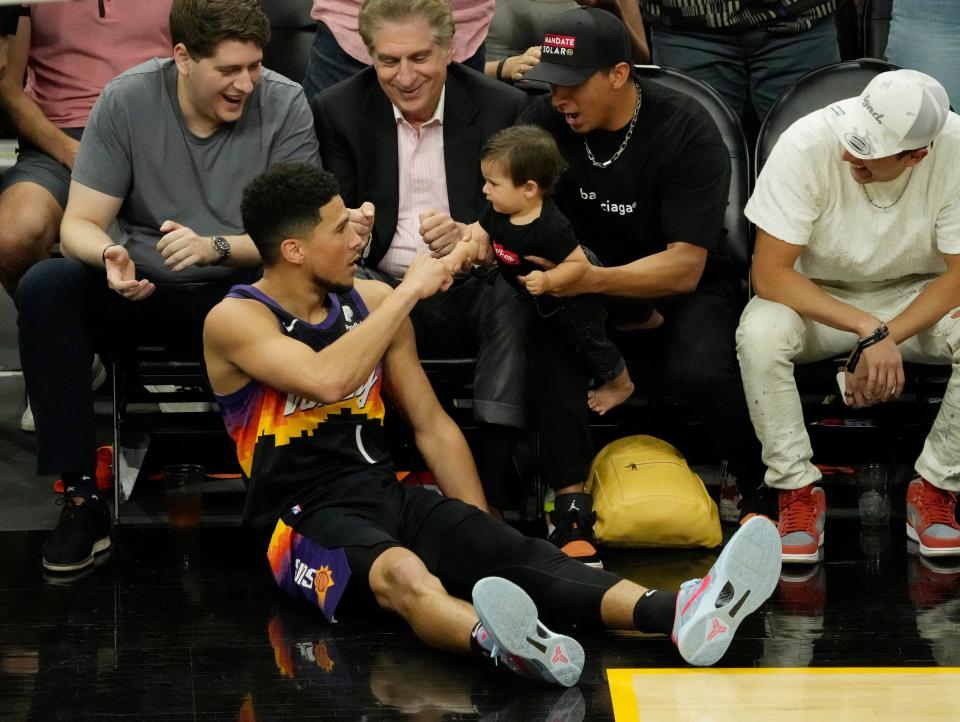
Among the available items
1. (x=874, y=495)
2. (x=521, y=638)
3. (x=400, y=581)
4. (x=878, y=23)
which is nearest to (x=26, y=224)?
(x=400, y=581)

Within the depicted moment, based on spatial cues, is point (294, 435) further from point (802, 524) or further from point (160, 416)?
point (802, 524)

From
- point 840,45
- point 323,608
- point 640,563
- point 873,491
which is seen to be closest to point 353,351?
point 323,608

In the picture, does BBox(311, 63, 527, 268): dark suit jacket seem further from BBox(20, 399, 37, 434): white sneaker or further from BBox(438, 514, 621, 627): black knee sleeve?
BBox(20, 399, 37, 434): white sneaker

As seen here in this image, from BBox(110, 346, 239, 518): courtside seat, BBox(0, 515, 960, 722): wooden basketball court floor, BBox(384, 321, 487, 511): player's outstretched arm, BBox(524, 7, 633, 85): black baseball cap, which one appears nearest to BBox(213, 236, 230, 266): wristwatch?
BBox(110, 346, 239, 518): courtside seat

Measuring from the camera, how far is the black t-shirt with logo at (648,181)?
14.1 ft

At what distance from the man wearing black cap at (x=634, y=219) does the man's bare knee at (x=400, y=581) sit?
75 cm

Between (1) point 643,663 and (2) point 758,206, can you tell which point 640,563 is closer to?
(1) point 643,663

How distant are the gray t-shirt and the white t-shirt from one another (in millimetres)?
1431

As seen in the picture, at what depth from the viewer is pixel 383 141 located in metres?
4.51

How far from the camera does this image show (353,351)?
3.71 m

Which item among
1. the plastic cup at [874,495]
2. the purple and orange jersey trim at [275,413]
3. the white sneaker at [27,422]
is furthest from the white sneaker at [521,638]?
the white sneaker at [27,422]

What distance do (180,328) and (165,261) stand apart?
0.22m

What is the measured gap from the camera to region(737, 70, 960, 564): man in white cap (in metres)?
4.11

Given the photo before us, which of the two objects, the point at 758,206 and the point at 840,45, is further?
the point at 840,45
